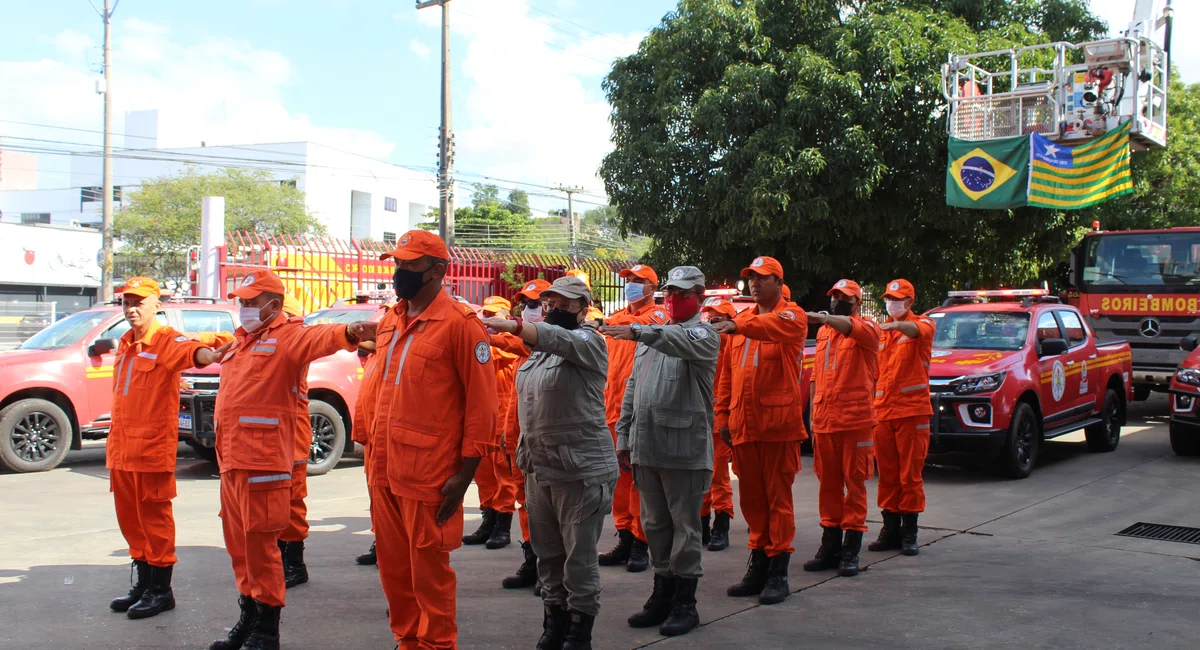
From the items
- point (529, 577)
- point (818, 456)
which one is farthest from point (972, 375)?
point (529, 577)

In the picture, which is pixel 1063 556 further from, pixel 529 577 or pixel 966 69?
pixel 966 69

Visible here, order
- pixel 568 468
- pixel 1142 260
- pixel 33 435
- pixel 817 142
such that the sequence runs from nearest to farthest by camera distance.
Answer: pixel 568 468
pixel 33 435
pixel 1142 260
pixel 817 142

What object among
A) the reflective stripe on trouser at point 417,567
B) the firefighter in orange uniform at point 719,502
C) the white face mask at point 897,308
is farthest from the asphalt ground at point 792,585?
the white face mask at point 897,308

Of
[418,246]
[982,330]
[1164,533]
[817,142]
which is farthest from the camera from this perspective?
[817,142]

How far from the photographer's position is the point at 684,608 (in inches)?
206

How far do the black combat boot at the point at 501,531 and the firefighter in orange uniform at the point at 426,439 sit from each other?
3163 millimetres

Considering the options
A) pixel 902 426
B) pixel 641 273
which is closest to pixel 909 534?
pixel 902 426

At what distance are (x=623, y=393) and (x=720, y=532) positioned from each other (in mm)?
1360

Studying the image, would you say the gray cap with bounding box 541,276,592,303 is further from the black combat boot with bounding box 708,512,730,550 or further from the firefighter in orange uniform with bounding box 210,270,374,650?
the black combat boot with bounding box 708,512,730,550

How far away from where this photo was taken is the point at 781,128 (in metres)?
16.2

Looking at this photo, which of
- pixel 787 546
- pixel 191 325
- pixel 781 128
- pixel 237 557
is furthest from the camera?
pixel 781 128

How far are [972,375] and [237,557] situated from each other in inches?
292

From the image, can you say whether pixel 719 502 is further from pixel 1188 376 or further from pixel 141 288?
pixel 1188 376

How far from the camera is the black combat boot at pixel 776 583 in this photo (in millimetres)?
5727
